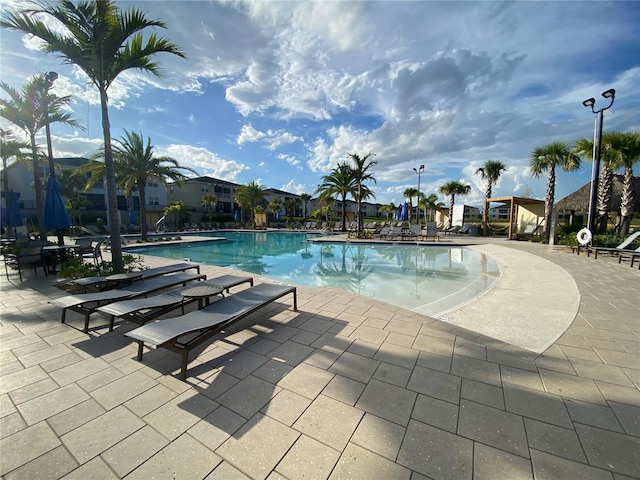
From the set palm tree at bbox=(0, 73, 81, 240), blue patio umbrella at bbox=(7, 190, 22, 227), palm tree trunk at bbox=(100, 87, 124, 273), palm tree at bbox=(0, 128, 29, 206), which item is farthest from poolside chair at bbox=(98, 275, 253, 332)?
palm tree at bbox=(0, 128, 29, 206)

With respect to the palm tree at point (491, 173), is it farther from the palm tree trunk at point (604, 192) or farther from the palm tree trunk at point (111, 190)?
the palm tree trunk at point (111, 190)

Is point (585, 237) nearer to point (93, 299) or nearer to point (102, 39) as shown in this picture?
point (93, 299)

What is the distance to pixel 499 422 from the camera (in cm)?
197

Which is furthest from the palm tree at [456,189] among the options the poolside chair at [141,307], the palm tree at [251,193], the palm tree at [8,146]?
the palm tree at [8,146]

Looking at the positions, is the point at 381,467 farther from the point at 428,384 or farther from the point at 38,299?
the point at 38,299

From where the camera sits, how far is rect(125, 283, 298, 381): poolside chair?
8.15 ft

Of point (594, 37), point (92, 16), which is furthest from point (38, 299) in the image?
point (594, 37)

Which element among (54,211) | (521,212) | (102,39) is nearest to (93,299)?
(102,39)

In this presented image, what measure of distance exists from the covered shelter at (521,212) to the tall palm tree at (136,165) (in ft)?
78.3

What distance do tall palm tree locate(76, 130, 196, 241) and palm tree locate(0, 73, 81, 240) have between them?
19.4 ft

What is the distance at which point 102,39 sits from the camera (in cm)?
537

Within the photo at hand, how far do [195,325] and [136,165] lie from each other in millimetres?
17679

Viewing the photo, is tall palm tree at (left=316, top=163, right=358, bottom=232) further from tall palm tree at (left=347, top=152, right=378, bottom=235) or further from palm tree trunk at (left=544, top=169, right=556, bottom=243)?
palm tree trunk at (left=544, top=169, right=556, bottom=243)

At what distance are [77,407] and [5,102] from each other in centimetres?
1275
